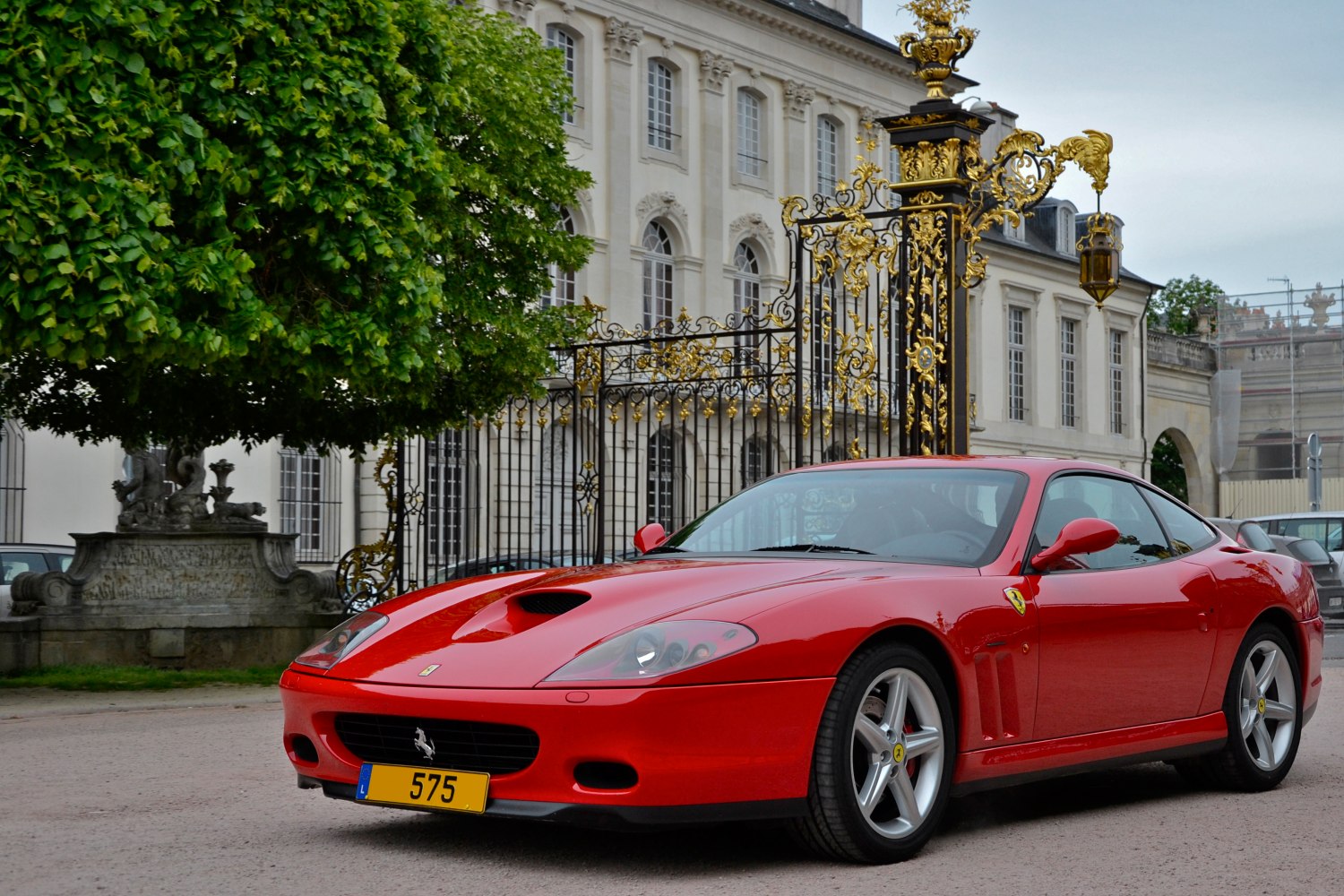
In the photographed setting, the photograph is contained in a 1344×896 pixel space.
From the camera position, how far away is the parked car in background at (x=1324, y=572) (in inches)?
951

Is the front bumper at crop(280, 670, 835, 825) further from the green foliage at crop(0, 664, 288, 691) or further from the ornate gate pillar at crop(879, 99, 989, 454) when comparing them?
the green foliage at crop(0, 664, 288, 691)

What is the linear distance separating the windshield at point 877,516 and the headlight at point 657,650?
1.23 m

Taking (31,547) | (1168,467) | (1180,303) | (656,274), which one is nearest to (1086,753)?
(31,547)

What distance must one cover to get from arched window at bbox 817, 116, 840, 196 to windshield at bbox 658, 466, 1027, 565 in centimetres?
3613

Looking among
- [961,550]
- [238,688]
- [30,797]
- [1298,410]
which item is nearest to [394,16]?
[238,688]

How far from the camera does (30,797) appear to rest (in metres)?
7.81

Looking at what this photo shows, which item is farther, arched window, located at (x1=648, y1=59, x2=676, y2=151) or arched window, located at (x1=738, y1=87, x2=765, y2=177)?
arched window, located at (x1=738, y1=87, x2=765, y2=177)

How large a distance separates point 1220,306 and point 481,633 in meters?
53.9

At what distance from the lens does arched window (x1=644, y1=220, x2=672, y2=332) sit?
3878cm

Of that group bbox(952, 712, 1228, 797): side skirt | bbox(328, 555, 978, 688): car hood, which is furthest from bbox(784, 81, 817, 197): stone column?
bbox(328, 555, 978, 688): car hood

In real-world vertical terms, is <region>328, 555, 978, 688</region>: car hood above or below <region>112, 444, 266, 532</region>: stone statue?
below

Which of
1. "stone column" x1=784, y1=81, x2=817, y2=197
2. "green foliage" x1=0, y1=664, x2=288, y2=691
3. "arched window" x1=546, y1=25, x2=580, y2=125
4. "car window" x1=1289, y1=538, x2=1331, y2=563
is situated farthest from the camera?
"stone column" x1=784, y1=81, x2=817, y2=197

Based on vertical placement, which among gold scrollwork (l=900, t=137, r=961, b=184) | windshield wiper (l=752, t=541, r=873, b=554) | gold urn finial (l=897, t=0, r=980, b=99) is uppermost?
gold urn finial (l=897, t=0, r=980, b=99)

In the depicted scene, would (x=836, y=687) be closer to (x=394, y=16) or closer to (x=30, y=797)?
(x=30, y=797)
